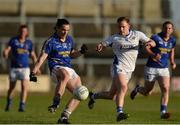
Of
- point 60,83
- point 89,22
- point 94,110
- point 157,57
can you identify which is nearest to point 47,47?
point 60,83

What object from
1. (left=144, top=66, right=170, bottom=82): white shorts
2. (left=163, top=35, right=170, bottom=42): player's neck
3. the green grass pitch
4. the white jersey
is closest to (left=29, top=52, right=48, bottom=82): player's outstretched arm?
the green grass pitch

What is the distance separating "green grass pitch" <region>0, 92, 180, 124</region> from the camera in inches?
730

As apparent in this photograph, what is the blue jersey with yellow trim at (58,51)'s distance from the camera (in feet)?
54.0

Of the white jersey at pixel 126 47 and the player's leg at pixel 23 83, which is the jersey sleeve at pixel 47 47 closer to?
the white jersey at pixel 126 47

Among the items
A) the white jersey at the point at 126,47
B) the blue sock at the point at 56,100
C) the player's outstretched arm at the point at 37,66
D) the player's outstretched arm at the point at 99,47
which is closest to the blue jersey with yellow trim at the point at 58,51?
the player's outstretched arm at the point at 37,66

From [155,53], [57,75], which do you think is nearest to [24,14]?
[155,53]

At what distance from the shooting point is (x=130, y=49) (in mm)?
17516

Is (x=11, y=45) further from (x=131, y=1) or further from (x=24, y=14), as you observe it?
(x=131, y=1)

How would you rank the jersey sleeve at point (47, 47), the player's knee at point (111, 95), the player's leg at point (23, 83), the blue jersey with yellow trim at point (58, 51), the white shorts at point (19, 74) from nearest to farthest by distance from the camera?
the jersey sleeve at point (47, 47)
the blue jersey with yellow trim at point (58, 51)
the player's knee at point (111, 95)
the player's leg at point (23, 83)
the white shorts at point (19, 74)

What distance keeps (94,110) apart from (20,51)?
9.27ft

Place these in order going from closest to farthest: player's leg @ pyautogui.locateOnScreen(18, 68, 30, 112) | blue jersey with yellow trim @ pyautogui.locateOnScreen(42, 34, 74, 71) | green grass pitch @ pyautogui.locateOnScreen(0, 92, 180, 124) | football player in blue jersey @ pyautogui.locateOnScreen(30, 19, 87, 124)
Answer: football player in blue jersey @ pyautogui.locateOnScreen(30, 19, 87, 124) < blue jersey with yellow trim @ pyautogui.locateOnScreen(42, 34, 74, 71) < green grass pitch @ pyautogui.locateOnScreen(0, 92, 180, 124) < player's leg @ pyautogui.locateOnScreen(18, 68, 30, 112)

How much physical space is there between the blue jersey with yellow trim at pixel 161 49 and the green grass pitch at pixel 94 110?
4.37ft

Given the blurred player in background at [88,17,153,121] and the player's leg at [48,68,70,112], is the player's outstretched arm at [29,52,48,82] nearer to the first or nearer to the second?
the player's leg at [48,68,70,112]

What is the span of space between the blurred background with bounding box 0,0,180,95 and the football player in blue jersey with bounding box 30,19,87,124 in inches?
641
